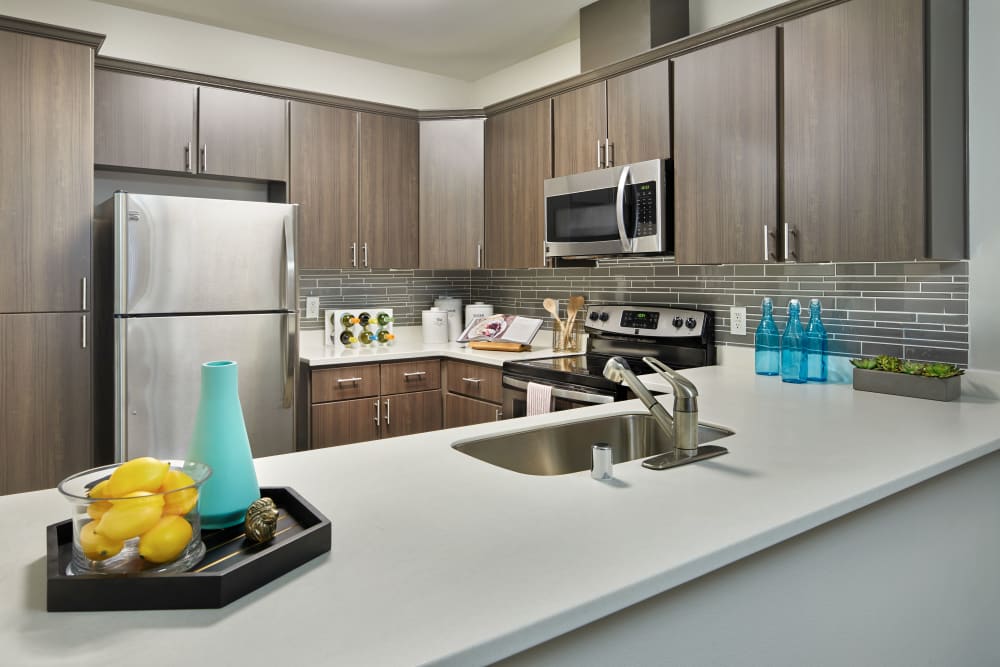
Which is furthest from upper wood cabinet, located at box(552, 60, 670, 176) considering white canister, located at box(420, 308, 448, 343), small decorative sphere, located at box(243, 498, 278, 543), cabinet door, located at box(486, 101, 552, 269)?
small decorative sphere, located at box(243, 498, 278, 543)

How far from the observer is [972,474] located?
1.65 meters

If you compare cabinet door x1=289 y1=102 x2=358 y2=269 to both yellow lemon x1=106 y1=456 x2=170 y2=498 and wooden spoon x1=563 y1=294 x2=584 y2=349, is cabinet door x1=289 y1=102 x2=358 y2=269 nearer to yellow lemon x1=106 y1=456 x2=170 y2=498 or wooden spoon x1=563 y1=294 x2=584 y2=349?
wooden spoon x1=563 y1=294 x2=584 y2=349

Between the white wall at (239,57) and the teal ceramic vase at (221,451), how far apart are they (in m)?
3.04

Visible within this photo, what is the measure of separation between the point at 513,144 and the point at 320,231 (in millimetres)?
1154

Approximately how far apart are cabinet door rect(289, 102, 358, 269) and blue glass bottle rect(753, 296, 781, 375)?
2.18 meters

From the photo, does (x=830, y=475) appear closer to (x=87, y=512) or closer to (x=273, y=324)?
(x=87, y=512)

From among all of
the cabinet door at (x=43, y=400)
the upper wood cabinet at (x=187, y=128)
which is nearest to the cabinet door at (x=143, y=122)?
the upper wood cabinet at (x=187, y=128)

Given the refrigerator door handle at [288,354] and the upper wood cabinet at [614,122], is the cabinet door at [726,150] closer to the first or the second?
the upper wood cabinet at [614,122]

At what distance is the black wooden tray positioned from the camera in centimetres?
76

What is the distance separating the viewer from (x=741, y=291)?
2908mm

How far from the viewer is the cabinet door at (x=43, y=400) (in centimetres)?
259

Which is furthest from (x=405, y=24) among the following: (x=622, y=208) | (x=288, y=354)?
(x=288, y=354)

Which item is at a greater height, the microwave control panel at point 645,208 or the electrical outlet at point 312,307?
the microwave control panel at point 645,208

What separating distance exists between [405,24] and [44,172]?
6.13 feet
